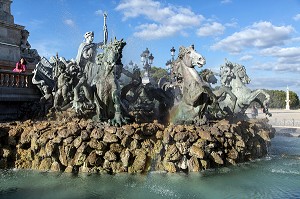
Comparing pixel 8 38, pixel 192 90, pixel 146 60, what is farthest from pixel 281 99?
pixel 192 90

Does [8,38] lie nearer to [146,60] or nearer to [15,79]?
[15,79]

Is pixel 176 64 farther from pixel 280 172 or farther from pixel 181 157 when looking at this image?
pixel 280 172

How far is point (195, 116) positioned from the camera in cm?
1077

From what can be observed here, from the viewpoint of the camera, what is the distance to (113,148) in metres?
8.69

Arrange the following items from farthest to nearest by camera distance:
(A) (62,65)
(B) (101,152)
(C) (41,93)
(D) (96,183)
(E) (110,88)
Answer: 1. (C) (41,93)
2. (A) (62,65)
3. (E) (110,88)
4. (B) (101,152)
5. (D) (96,183)

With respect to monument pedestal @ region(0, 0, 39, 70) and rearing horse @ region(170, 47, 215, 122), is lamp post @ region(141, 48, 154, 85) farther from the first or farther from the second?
rearing horse @ region(170, 47, 215, 122)

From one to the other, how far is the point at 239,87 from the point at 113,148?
7.74m

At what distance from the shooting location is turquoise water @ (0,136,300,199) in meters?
7.09

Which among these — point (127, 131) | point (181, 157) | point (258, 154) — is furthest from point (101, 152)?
point (258, 154)

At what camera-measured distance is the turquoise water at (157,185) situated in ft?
23.3

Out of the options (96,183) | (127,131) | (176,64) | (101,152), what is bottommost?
(96,183)

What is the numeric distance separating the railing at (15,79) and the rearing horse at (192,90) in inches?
279

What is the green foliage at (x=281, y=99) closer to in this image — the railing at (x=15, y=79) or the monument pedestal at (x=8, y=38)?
the monument pedestal at (x=8, y=38)

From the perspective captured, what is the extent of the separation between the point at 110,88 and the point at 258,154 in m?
5.38
